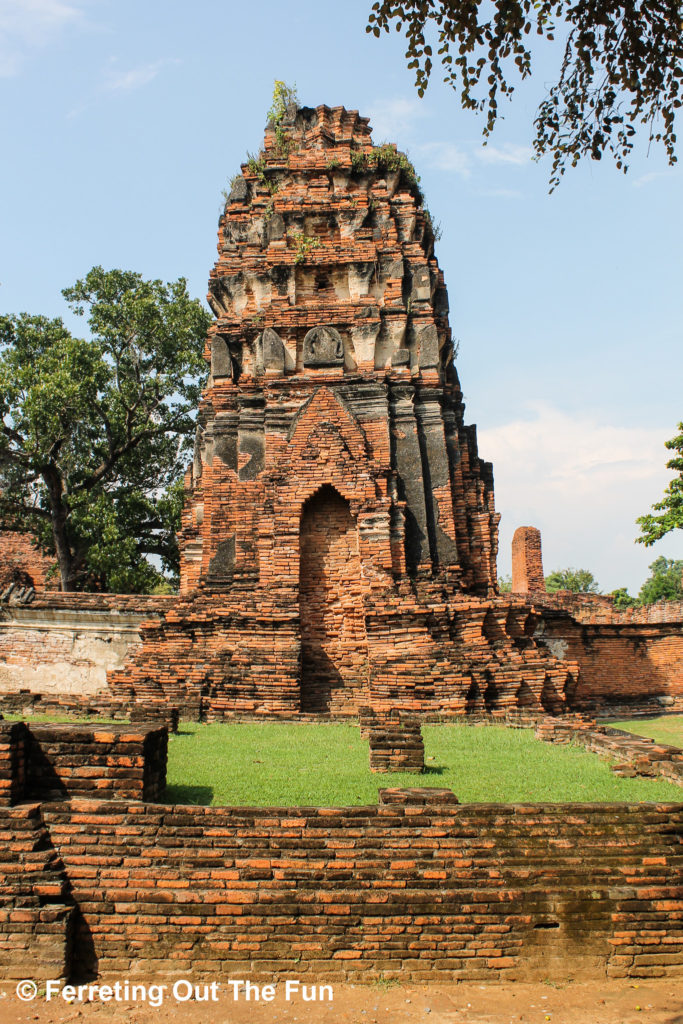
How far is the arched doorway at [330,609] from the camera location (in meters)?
12.5

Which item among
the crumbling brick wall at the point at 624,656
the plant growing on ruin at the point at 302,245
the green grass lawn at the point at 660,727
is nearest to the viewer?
the green grass lawn at the point at 660,727

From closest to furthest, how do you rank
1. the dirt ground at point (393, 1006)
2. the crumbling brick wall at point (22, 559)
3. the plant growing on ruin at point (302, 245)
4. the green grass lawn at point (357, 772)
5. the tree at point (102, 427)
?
1. the dirt ground at point (393, 1006)
2. the green grass lawn at point (357, 772)
3. the plant growing on ruin at point (302, 245)
4. the tree at point (102, 427)
5. the crumbling brick wall at point (22, 559)

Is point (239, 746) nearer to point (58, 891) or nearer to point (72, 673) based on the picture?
point (58, 891)

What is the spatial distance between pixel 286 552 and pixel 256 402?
3.26m

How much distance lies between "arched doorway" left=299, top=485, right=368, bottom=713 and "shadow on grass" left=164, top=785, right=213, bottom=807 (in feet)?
18.6

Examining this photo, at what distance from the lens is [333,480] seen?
42.5ft

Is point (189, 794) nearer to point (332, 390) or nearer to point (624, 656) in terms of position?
point (332, 390)

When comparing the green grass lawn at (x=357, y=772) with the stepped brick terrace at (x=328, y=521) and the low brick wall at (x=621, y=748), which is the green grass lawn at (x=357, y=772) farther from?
the stepped brick terrace at (x=328, y=521)

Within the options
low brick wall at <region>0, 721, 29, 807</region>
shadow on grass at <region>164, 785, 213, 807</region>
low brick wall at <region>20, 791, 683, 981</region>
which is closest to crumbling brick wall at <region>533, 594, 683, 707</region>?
low brick wall at <region>20, 791, 683, 981</region>

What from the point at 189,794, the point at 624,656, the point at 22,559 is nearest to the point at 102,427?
the point at 22,559

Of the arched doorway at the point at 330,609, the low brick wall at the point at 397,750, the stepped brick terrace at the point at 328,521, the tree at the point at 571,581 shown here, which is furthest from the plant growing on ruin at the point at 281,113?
the tree at the point at 571,581

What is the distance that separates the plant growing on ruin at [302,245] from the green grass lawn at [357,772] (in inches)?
366

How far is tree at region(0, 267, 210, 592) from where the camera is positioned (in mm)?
22266

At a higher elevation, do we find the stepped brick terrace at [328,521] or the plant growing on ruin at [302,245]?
the plant growing on ruin at [302,245]
